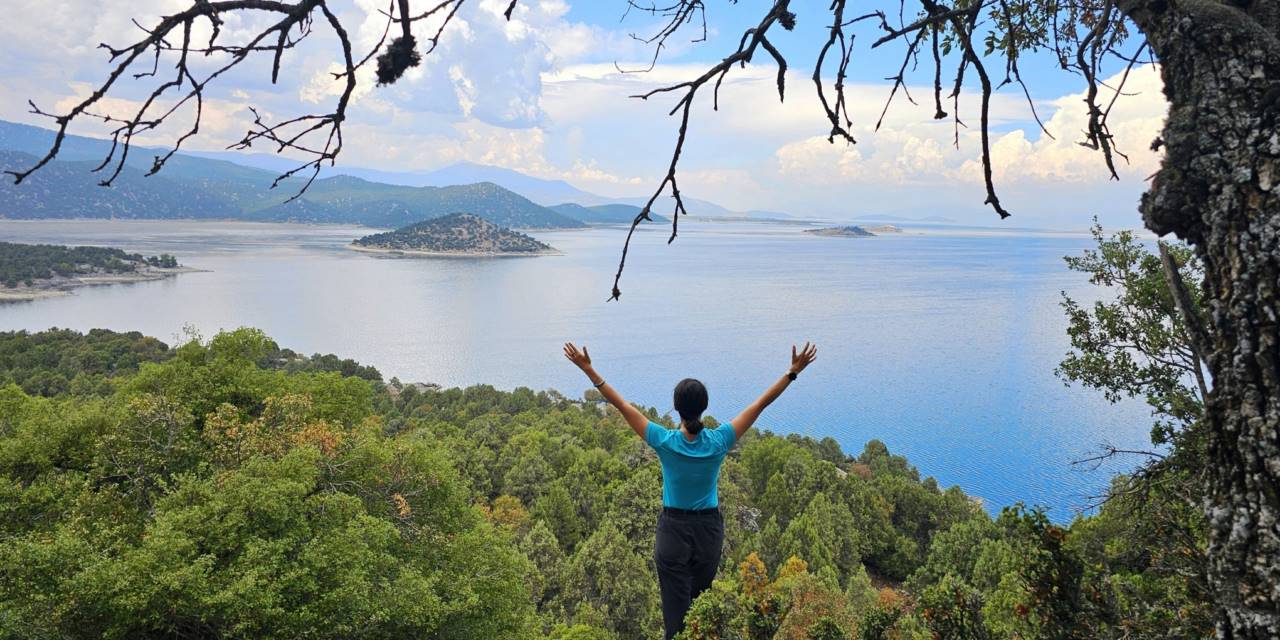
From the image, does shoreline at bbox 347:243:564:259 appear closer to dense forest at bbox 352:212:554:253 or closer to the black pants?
dense forest at bbox 352:212:554:253

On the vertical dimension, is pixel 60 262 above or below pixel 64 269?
above

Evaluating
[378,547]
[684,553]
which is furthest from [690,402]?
[378,547]

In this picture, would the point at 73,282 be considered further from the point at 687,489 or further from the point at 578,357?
the point at 687,489

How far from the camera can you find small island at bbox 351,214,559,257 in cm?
13450

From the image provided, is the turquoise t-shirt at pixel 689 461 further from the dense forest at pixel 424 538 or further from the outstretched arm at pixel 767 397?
the dense forest at pixel 424 538

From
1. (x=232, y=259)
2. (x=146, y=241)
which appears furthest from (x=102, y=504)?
(x=146, y=241)

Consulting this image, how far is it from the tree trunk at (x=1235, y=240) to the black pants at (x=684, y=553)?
1882 mm

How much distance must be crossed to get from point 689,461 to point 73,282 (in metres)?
103

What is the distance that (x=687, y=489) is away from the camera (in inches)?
119

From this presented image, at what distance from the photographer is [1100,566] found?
3.41 meters

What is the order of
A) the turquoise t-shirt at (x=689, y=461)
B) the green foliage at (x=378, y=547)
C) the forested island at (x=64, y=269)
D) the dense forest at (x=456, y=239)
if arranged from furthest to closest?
the dense forest at (x=456, y=239), the forested island at (x=64, y=269), the green foliage at (x=378, y=547), the turquoise t-shirt at (x=689, y=461)

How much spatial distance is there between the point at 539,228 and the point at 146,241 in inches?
3745

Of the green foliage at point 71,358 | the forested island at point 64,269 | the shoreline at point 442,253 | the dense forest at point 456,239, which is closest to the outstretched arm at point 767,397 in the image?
the green foliage at point 71,358

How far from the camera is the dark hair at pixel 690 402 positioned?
9.76 feet
